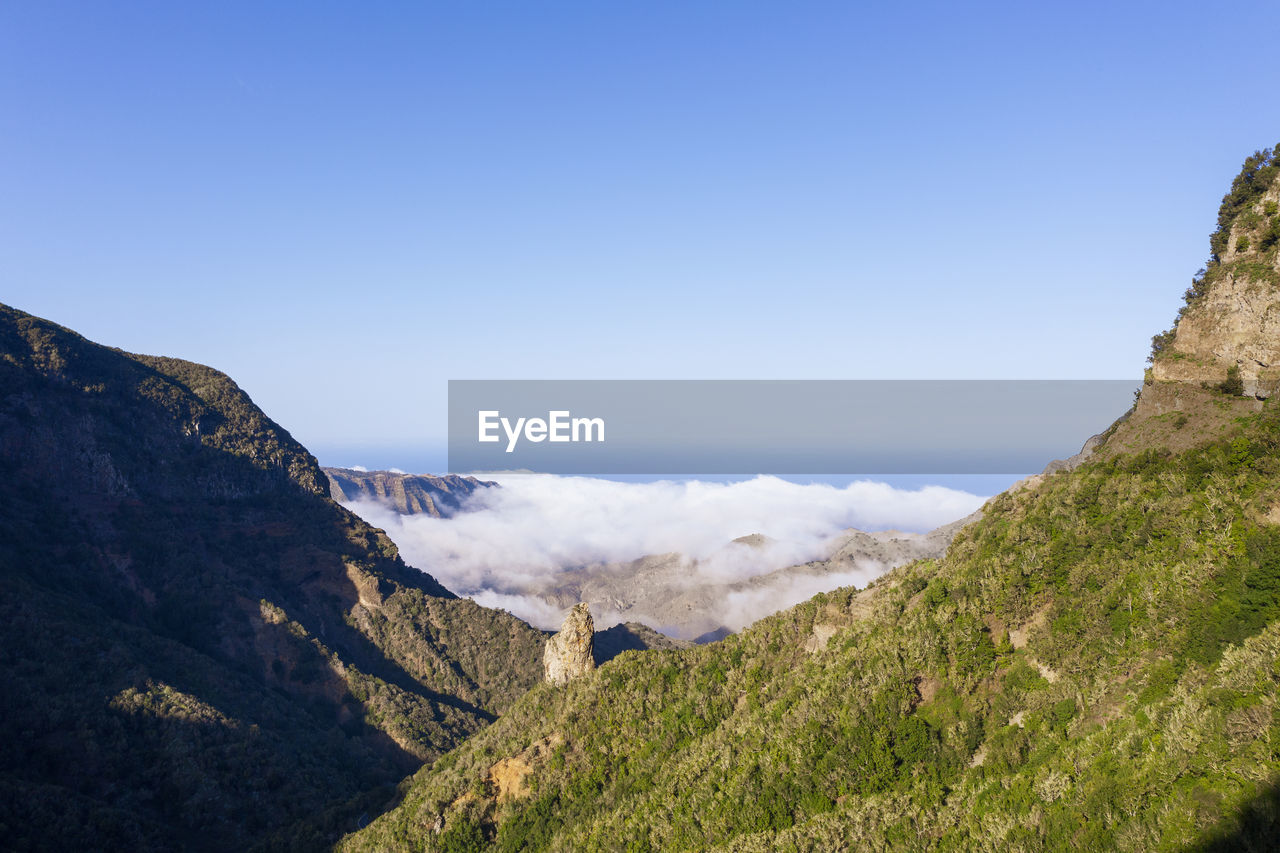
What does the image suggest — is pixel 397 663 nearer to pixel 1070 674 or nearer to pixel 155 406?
pixel 155 406

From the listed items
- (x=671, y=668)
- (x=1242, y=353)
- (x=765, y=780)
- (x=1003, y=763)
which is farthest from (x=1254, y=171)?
(x=671, y=668)

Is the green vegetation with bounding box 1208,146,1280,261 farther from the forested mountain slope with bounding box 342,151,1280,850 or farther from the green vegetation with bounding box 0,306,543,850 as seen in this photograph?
the green vegetation with bounding box 0,306,543,850

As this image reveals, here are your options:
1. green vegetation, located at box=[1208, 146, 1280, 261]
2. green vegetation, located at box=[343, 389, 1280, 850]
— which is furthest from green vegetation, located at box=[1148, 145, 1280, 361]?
green vegetation, located at box=[343, 389, 1280, 850]

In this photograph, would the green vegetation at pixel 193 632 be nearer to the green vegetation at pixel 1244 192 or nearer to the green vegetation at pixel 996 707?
the green vegetation at pixel 996 707

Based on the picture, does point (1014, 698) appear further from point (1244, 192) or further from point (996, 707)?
point (1244, 192)

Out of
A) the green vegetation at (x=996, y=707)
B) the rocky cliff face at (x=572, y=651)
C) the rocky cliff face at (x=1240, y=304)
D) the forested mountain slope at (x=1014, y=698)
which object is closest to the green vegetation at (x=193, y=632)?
the rocky cliff face at (x=572, y=651)

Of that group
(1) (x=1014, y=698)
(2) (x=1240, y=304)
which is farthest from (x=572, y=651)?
(2) (x=1240, y=304)
